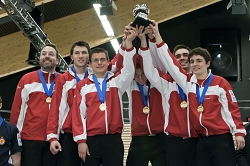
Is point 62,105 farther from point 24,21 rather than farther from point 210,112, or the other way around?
point 24,21

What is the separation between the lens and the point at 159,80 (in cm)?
386

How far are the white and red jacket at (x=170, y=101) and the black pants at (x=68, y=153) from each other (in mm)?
915

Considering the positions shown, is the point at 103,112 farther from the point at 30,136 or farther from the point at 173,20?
the point at 173,20

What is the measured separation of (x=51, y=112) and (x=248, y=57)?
10.4 meters

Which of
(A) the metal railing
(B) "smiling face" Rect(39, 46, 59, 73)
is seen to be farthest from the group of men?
(A) the metal railing

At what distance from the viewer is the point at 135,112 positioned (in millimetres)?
3979

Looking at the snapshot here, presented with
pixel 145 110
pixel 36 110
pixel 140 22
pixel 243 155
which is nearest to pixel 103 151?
pixel 145 110

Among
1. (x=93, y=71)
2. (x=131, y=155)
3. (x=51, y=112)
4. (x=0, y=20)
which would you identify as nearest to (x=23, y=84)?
(x=51, y=112)

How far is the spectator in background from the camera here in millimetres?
3933

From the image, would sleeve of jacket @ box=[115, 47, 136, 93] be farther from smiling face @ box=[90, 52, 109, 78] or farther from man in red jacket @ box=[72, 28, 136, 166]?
smiling face @ box=[90, 52, 109, 78]

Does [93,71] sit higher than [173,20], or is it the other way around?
[173,20]

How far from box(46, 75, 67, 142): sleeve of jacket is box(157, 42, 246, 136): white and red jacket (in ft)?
3.56

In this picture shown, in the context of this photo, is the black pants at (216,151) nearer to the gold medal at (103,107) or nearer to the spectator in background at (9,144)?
the gold medal at (103,107)

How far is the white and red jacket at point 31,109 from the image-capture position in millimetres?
4082
